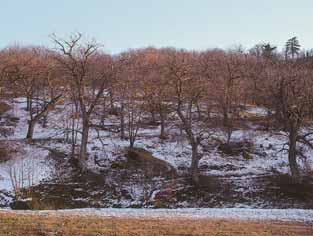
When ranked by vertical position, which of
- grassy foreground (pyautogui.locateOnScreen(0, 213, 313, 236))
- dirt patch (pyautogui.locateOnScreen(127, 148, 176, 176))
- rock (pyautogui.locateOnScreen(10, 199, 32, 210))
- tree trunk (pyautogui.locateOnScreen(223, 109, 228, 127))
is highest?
tree trunk (pyautogui.locateOnScreen(223, 109, 228, 127))

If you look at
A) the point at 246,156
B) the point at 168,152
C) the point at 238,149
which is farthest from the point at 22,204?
the point at 238,149

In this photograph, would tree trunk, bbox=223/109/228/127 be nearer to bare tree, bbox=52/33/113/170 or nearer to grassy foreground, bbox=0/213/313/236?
bare tree, bbox=52/33/113/170

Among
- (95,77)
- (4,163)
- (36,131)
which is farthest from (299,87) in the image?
(36,131)

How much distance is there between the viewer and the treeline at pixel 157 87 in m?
33.1

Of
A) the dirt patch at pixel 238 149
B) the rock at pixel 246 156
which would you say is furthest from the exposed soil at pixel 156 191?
the dirt patch at pixel 238 149

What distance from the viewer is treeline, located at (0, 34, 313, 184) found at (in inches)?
1304

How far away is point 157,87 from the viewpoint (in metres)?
44.8

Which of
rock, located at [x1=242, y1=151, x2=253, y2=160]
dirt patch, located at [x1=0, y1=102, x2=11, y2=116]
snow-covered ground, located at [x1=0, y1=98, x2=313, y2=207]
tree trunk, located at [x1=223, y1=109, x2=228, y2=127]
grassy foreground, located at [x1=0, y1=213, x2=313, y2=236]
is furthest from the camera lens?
dirt patch, located at [x1=0, y1=102, x2=11, y2=116]

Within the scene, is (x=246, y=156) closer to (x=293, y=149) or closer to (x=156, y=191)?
(x=293, y=149)

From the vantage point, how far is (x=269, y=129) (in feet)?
169

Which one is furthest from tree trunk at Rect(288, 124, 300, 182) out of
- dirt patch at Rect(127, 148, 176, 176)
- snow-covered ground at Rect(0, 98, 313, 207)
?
dirt patch at Rect(127, 148, 176, 176)

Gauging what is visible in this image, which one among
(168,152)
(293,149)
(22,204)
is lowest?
(22,204)

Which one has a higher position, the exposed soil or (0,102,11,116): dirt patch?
(0,102,11,116): dirt patch

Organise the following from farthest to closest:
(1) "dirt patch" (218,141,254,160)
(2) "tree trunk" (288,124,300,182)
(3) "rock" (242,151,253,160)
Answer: (1) "dirt patch" (218,141,254,160) → (3) "rock" (242,151,253,160) → (2) "tree trunk" (288,124,300,182)
